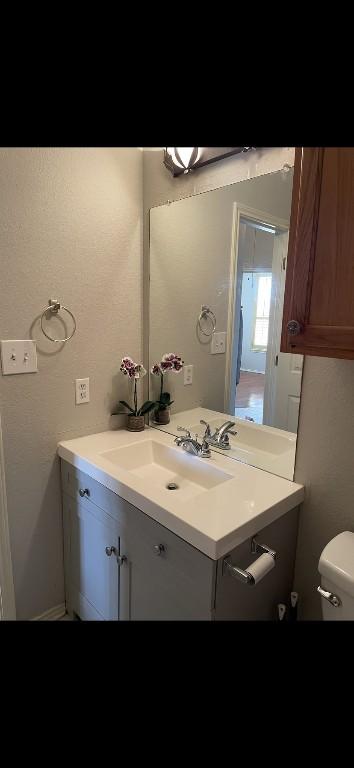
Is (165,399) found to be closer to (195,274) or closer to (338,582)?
(195,274)

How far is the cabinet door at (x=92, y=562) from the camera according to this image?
3.98 ft

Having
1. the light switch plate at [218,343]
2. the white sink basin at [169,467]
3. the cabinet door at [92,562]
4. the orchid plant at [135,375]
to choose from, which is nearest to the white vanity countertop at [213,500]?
the white sink basin at [169,467]

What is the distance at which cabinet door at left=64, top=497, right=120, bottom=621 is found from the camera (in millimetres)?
1213

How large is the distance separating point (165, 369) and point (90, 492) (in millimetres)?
632

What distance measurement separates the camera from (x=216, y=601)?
0.86 meters

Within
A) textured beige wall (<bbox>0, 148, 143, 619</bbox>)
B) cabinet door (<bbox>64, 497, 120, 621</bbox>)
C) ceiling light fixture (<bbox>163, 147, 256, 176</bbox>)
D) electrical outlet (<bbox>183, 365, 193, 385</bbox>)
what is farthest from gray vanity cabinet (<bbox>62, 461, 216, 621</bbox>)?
ceiling light fixture (<bbox>163, 147, 256, 176</bbox>)

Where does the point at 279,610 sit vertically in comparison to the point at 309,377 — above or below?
below

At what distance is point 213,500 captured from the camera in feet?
3.32

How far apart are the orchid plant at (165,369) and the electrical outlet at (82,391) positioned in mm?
329
